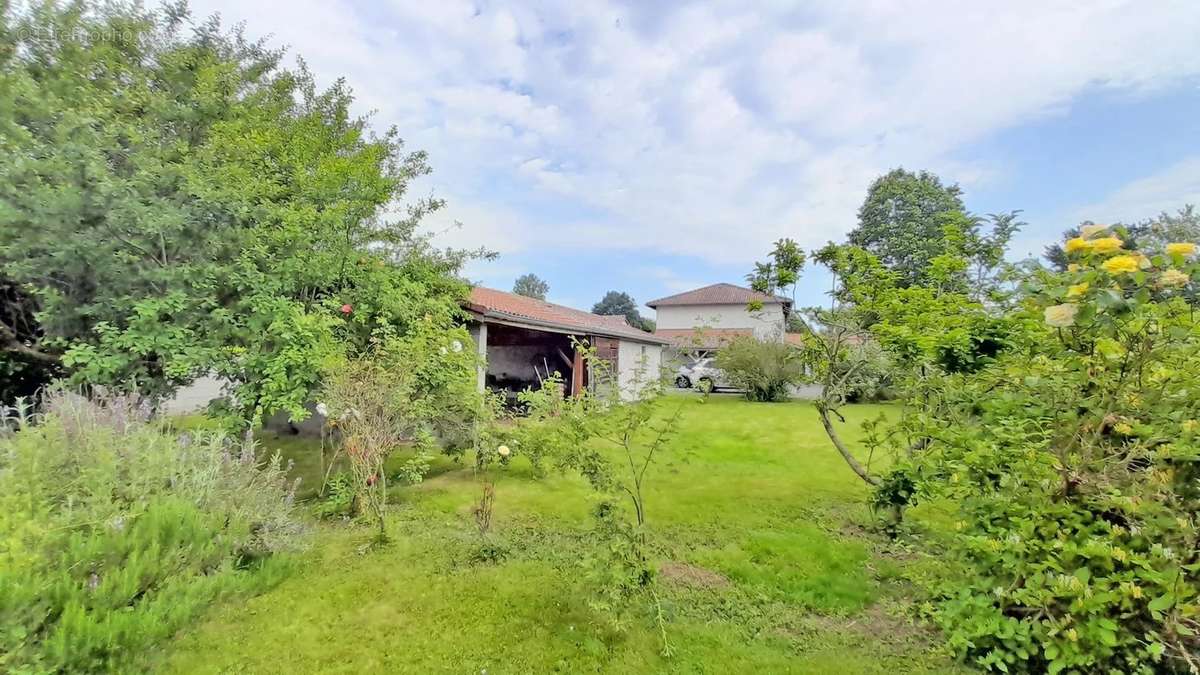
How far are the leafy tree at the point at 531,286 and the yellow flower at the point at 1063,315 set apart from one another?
61085 millimetres

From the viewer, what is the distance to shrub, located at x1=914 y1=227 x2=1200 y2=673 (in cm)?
216

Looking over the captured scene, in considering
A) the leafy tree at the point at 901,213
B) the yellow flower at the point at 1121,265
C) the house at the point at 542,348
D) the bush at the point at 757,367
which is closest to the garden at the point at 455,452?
the yellow flower at the point at 1121,265

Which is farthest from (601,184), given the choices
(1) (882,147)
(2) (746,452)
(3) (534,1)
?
(2) (746,452)

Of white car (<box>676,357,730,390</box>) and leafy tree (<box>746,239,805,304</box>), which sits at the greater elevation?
leafy tree (<box>746,239,805,304</box>)

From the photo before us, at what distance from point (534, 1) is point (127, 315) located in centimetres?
802

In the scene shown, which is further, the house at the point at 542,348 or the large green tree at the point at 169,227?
the house at the point at 542,348

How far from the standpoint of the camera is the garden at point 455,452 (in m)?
2.48

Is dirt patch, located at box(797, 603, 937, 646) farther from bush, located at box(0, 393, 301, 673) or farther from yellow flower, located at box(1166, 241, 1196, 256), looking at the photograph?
bush, located at box(0, 393, 301, 673)

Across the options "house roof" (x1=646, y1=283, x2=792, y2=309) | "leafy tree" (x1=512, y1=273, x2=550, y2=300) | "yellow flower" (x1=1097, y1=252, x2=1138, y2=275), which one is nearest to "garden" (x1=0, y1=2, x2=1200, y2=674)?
"yellow flower" (x1=1097, y1=252, x2=1138, y2=275)

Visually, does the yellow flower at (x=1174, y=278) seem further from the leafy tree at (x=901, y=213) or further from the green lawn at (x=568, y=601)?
the leafy tree at (x=901, y=213)

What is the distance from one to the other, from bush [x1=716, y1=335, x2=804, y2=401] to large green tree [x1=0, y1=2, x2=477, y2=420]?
13.5m

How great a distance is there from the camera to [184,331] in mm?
5996

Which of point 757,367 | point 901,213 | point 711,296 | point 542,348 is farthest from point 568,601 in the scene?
point 711,296

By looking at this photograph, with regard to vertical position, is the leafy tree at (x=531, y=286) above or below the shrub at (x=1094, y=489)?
above
